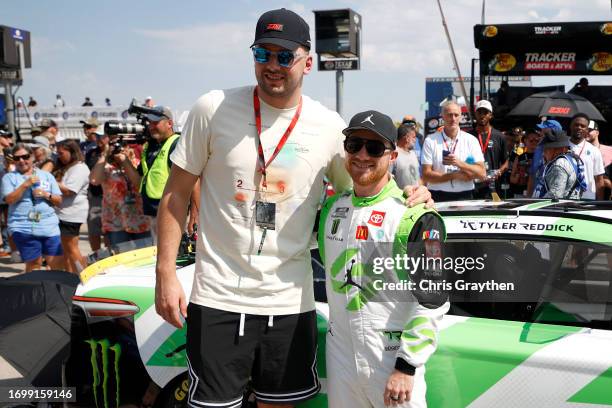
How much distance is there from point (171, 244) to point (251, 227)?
11.3 inches

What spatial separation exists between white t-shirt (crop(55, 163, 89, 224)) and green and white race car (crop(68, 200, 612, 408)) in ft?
13.0

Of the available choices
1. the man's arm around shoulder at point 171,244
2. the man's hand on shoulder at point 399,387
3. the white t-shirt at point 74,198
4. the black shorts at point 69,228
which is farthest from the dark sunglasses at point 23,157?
the man's hand on shoulder at point 399,387

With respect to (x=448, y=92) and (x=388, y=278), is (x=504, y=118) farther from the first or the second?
(x=448, y=92)

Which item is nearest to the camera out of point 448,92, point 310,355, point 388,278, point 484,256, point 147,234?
point 388,278

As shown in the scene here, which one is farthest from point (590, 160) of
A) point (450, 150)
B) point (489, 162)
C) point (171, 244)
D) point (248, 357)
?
point (171, 244)

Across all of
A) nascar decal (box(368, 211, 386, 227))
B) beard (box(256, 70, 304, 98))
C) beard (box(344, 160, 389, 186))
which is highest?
beard (box(256, 70, 304, 98))

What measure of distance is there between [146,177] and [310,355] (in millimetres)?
3497

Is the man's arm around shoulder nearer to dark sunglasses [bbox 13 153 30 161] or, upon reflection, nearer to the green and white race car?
the green and white race car

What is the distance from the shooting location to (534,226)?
8.27 feet

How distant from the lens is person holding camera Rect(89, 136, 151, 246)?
614cm

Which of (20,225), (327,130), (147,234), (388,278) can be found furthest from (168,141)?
(388,278)

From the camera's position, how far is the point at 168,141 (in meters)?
5.39

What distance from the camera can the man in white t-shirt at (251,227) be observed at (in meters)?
2.20

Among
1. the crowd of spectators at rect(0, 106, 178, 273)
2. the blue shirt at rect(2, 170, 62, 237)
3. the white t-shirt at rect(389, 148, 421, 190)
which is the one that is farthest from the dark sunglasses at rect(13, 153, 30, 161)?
the white t-shirt at rect(389, 148, 421, 190)
